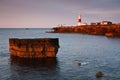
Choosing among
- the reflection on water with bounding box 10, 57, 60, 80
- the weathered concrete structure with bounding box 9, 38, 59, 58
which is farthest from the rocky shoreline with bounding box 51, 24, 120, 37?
the reflection on water with bounding box 10, 57, 60, 80

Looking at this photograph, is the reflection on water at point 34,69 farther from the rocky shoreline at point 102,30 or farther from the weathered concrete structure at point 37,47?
the rocky shoreline at point 102,30

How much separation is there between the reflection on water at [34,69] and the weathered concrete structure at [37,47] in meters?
1.30

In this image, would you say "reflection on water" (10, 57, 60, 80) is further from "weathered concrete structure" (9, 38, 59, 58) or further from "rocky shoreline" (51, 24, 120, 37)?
"rocky shoreline" (51, 24, 120, 37)

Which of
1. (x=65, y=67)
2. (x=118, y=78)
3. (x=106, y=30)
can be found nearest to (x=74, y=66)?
(x=65, y=67)

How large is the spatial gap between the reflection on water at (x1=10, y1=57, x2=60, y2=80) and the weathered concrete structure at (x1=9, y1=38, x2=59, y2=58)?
130 cm

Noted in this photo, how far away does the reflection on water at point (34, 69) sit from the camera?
35.0 meters

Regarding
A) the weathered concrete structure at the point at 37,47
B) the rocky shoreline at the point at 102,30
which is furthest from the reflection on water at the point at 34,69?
the rocky shoreline at the point at 102,30

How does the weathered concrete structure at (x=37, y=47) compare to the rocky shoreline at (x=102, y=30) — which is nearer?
the weathered concrete structure at (x=37, y=47)

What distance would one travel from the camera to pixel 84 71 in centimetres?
3816

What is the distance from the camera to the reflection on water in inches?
1378

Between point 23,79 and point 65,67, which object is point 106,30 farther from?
point 23,79

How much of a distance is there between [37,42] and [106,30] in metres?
111

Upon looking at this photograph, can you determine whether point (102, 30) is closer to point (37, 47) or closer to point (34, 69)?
point (37, 47)

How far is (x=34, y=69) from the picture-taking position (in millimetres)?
39906
